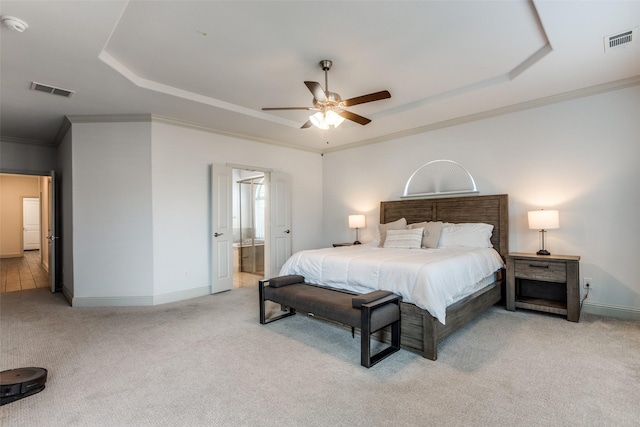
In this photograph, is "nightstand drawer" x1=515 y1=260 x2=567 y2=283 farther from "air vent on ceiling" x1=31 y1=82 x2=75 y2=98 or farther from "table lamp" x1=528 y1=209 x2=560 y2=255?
"air vent on ceiling" x1=31 y1=82 x2=75 y2=98

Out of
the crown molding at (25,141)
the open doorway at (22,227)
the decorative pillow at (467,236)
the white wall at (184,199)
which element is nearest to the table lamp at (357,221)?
the decorative pillow at (467,236)

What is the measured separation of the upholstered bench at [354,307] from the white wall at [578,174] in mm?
2660

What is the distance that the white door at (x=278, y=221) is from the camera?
5.97 meters

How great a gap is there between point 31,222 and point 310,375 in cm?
1354

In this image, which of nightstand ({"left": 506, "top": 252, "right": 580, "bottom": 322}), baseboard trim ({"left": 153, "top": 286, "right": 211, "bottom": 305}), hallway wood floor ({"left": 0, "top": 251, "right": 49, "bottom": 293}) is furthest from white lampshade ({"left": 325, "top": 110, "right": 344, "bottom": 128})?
hallway wood floor ({"left": 0, "top": 251, "right": 49, "bottom": 293})

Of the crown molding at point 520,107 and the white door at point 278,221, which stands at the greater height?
the crown molding at point 520,107

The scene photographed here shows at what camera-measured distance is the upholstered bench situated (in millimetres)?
2543

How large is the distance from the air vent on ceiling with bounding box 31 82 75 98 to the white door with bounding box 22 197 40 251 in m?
9.74

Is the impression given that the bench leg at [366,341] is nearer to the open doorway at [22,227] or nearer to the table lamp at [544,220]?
the table lamp at [544,220]

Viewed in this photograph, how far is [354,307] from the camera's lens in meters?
2.70

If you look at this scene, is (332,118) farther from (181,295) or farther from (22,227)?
(22,227)

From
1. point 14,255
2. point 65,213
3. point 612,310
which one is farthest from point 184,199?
point 14,255

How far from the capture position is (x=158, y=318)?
12.7ft

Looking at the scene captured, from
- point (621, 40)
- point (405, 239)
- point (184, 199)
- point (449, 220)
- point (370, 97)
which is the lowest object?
point (405, 239)
